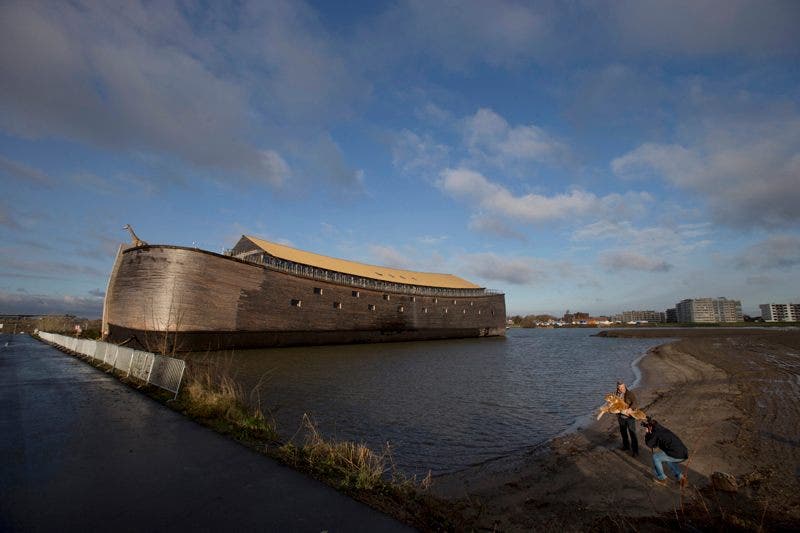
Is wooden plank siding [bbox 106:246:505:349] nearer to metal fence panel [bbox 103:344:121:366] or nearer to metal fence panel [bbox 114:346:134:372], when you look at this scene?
metal fence panel [bbox 103:344:121:366]

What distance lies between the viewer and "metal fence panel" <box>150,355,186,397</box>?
9594 millimetres

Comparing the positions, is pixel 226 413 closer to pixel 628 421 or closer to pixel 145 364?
pixel 145 364

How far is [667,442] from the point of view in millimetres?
6145

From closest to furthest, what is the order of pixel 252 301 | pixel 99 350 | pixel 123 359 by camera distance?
pixel 123 359 → pixel 99 350 → pixel 252 301

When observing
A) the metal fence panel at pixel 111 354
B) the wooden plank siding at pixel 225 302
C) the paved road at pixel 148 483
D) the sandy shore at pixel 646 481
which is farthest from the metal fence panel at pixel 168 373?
the wooden plank siding at pixel 225 302

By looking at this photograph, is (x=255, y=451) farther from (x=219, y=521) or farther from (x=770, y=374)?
(x=770, y=374)

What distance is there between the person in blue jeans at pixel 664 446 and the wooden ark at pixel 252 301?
1773cm

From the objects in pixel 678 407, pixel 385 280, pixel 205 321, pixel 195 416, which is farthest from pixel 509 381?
pixel 385 280

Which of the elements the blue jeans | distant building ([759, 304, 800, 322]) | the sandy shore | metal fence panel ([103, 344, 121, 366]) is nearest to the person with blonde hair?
the sandy shore

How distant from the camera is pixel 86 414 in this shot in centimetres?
777

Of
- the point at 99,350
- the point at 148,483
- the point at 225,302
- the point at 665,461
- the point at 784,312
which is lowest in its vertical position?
the point at 665,461

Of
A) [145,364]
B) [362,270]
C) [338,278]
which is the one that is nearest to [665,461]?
[145,364]

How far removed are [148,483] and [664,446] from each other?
7615 millimetres

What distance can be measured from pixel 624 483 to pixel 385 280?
41.8 metres
